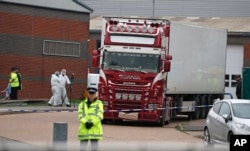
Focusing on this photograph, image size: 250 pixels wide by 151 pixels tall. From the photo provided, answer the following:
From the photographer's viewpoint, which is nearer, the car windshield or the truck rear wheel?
the car windshield

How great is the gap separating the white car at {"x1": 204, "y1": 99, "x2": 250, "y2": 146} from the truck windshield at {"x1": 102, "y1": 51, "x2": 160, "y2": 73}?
595 cm

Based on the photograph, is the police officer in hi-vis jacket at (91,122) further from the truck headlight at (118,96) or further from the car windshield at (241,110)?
the truck headlight at (118,96)

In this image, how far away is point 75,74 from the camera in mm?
45188

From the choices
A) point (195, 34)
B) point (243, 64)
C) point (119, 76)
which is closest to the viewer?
point (119, 76)

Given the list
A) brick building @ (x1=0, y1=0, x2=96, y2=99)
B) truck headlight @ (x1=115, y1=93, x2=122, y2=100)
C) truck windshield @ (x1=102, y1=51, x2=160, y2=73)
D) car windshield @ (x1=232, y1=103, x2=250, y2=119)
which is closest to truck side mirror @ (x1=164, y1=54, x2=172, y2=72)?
truck windshield @ (x1=102, y1=51, x2=160, y2=73)

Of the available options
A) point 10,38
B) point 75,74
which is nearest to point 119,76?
point 10,38

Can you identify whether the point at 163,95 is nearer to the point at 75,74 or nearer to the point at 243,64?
the point at 75,74

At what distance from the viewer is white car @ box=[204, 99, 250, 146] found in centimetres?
1784

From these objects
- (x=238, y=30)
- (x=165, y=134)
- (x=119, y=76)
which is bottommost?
(x=165, y=134)

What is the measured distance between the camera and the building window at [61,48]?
43.1m

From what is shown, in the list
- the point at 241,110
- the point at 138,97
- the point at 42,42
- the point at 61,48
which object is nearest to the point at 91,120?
the point at 241,110

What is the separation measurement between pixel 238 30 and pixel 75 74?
1586cm

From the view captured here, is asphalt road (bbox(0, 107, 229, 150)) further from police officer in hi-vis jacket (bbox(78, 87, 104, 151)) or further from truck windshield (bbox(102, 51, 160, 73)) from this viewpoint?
police officer in hi-vis jacket (bbox(78, 87, 104, 151))

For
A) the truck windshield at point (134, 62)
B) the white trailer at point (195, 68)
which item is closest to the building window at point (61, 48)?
the white trailer at point (195, 68)
